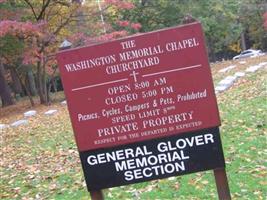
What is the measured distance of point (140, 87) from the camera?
446 cm

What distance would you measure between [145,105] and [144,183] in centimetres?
262

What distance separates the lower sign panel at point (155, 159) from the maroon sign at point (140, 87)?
0.08m

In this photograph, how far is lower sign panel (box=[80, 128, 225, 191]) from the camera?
14.8 feet

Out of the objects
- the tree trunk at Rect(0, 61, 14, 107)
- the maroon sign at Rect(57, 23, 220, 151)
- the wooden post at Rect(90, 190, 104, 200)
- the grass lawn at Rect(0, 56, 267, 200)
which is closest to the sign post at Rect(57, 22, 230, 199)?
the maroon sign at Rect(57, 23, 220, 151)

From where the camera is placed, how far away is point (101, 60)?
4.51 meters

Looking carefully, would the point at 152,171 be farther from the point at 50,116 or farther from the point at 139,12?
the point at 139,12

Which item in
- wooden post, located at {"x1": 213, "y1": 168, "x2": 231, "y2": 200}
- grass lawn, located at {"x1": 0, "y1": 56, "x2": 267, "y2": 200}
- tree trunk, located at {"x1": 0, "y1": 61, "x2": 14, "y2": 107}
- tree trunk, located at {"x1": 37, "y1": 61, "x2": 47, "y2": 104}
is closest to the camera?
wooden post, located at {"x1": 213, "y1": 168, "x2": 231, "y2": 200}

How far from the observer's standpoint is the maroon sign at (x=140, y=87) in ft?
14.5

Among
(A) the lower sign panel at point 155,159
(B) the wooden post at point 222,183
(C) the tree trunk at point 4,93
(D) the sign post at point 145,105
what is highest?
(D) the sign post at point 145,105

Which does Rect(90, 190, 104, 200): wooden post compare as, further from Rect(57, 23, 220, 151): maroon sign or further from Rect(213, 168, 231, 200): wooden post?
Rect(213, 168, 231, 200): wooden post

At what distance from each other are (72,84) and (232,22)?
3028 centimetres

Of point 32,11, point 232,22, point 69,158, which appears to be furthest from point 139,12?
point 69,158

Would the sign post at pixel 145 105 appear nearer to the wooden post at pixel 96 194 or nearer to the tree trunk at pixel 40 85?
the wooden post at pixel 96 194

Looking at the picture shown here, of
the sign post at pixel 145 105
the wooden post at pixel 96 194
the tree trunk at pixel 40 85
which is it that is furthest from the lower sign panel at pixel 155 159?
the tree trunk at pixel 40 85
